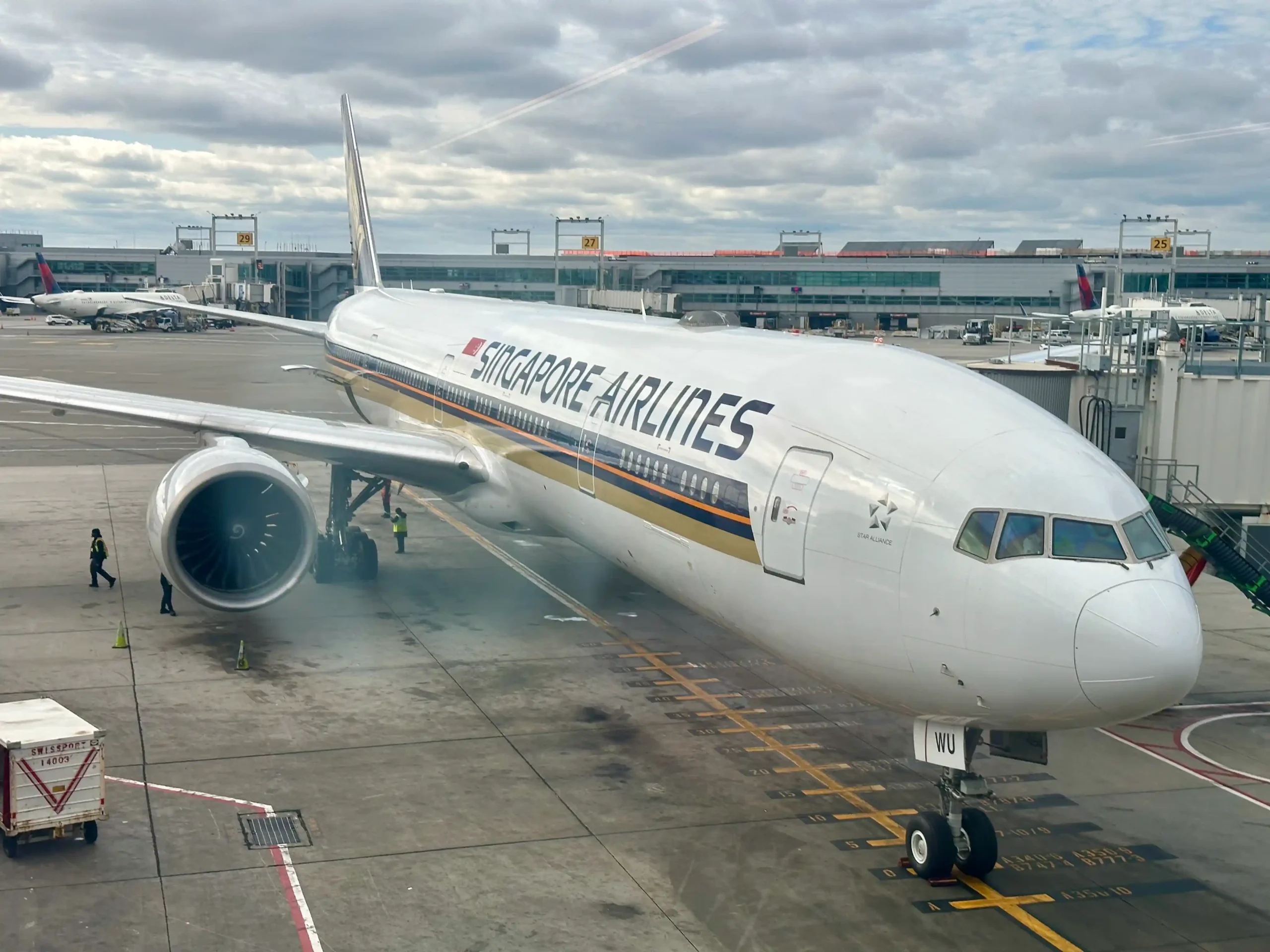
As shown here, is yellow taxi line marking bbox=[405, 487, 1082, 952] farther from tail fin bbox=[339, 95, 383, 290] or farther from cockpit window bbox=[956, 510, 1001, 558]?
tail fin bbox=[339, 95, 383, 290]

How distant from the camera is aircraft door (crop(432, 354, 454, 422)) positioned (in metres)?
24.3

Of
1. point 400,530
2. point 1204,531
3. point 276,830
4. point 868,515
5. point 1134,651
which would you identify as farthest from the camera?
point 400,530

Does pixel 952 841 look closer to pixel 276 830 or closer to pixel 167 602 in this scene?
pixel 276 830

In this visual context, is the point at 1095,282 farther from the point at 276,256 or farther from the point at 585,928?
the point at 585,928

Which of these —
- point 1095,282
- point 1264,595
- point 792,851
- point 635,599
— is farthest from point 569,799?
point 1095,282

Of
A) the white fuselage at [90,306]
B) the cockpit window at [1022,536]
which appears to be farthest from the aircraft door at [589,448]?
the white fuselage at [90,306]

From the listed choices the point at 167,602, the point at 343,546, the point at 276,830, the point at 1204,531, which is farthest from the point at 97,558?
the point at 1204,531

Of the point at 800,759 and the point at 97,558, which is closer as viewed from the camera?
the point at 800,759

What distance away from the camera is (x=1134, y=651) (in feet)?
33.7

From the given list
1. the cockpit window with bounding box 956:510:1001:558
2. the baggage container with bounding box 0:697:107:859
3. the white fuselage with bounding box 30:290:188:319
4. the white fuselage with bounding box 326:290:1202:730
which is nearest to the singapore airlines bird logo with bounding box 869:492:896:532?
the white fuselage with bounding box 326:290:1202:730

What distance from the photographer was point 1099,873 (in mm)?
Answer: 12938

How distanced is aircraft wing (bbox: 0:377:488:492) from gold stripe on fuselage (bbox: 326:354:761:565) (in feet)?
1.93

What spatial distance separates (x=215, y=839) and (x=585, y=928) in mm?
4119

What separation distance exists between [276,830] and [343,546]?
11.9 m
